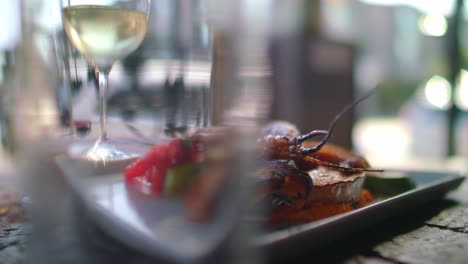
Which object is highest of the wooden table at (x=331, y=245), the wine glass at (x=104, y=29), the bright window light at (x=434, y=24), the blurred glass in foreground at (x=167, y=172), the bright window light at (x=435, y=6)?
the bright window light at (x=435, y=6)

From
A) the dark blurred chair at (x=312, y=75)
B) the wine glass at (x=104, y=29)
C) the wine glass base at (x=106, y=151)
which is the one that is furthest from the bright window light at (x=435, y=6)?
the wine glass base at (x=106, y=151)

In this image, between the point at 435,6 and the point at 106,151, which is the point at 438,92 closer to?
the point at 435,6

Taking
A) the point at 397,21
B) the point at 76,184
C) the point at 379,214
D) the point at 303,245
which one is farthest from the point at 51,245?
the point at 397,21

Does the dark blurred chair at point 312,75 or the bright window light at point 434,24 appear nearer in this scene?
the dark blurred chair at point 312,75

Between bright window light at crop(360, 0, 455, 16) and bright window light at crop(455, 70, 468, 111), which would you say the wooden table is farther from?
bright window light at crop(360, 0, 455, 16)

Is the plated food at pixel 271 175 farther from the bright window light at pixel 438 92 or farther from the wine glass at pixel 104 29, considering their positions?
the bright window light at pixel 438 92

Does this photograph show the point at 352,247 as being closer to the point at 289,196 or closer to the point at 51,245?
the point at 289,196

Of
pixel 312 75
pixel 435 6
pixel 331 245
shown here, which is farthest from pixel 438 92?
pixel 331 245
